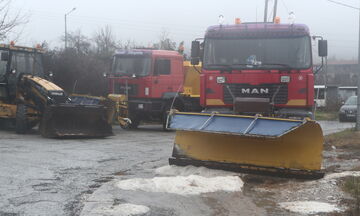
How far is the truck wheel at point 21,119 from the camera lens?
15.7m

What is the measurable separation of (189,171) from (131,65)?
9.87 m

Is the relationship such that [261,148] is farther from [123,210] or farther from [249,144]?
[123,210]

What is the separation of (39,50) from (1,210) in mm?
11900

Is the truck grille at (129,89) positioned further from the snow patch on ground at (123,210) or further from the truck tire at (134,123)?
the snow patch on ground at (123,210)

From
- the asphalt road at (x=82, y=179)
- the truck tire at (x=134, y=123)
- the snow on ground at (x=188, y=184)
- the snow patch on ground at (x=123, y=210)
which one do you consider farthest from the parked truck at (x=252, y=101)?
the truck tire at (x=134, y=123)

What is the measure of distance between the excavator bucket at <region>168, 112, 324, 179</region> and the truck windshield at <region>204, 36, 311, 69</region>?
69.3 inches

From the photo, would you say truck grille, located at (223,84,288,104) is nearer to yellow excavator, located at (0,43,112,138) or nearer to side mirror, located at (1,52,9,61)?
yellow excavator, located at (0,43,112,138)

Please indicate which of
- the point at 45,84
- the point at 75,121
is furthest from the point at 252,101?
the point at 45,84

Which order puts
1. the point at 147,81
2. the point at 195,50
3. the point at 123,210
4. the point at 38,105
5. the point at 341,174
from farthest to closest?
the point at 147,81
the point at 38,105
the point at 195,50
the point at 341,174
the point at 123,210

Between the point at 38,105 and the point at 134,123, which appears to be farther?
the point at 134,123

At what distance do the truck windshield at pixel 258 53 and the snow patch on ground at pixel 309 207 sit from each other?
3785mm

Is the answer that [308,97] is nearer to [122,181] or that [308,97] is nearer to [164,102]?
[122,181]

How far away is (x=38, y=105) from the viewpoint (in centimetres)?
1603

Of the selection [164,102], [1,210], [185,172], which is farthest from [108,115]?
[1,210]
